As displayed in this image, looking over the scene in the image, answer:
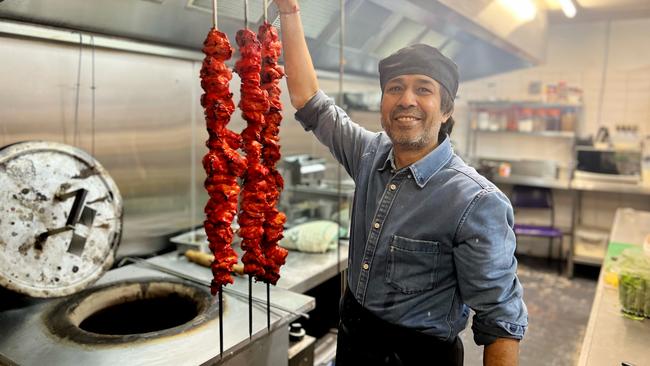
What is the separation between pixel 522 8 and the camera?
3.57 metres

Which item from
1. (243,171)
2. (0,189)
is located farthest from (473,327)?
(0,189)

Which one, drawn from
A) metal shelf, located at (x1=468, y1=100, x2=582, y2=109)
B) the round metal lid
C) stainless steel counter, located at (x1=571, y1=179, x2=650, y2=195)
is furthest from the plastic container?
metal shelf, located at (x1=468, y1=100, x2=582, y2=109)

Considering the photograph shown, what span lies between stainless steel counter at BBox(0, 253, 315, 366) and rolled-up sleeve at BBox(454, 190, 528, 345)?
2.45 ft

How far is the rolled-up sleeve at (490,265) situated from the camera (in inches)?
44.4

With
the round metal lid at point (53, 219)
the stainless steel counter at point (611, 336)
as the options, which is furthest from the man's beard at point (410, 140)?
the round metal lid at point (53, 219)

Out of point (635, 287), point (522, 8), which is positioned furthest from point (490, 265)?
point (522, 8)

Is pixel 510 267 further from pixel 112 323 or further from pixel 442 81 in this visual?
pixel 112 323

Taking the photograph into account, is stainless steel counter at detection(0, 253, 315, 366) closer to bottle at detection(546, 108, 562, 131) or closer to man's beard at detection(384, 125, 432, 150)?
man's beard at detection(384, 125, 432, 150)

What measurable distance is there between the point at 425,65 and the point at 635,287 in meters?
1.46

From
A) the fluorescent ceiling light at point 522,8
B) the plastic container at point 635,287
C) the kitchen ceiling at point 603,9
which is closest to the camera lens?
the plastic container at point 635,287

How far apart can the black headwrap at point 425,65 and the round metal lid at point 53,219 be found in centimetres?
129

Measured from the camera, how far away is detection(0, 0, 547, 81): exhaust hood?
1.77m

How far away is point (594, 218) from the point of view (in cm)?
579

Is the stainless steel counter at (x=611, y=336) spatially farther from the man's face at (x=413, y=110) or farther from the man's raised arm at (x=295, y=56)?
the man's raised arm at (x=295, y=56)
